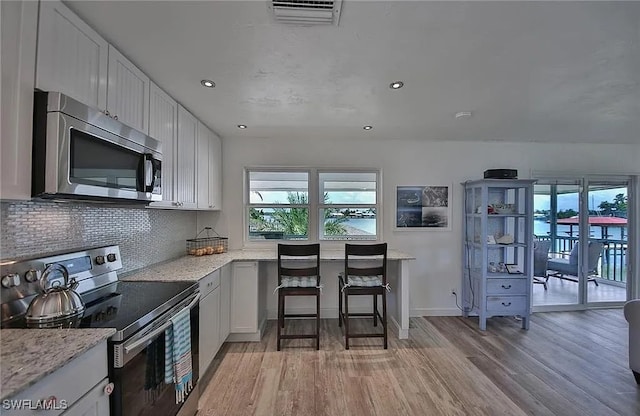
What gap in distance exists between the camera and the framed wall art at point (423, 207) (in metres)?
3.89

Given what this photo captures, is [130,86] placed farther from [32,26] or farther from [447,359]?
[447,359]

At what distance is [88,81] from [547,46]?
261 cm

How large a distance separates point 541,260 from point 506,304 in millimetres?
1259

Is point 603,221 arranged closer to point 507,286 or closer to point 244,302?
point 507,286

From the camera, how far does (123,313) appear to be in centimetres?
140

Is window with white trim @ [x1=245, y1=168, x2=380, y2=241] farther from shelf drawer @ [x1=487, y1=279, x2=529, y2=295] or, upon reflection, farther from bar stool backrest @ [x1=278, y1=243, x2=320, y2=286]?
shelf drawer @ [x1=487, y1=279, x2=529, y2=295]

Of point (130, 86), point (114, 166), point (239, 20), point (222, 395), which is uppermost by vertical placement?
point (239, 20)

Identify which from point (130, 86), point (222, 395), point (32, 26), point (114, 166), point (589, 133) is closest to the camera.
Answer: point (32, 26)

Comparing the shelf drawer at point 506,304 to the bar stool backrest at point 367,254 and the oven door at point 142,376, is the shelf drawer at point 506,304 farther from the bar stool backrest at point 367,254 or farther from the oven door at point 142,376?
the oven door at point 142,376

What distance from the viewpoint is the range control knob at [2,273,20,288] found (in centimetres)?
125

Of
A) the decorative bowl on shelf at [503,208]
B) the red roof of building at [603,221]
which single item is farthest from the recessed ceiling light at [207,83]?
the red roof of building at [603,221]

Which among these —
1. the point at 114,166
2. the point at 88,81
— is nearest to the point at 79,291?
the point at 114,166

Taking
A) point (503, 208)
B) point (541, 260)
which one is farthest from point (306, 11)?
point (541, 260)

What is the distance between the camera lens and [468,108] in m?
2.67
